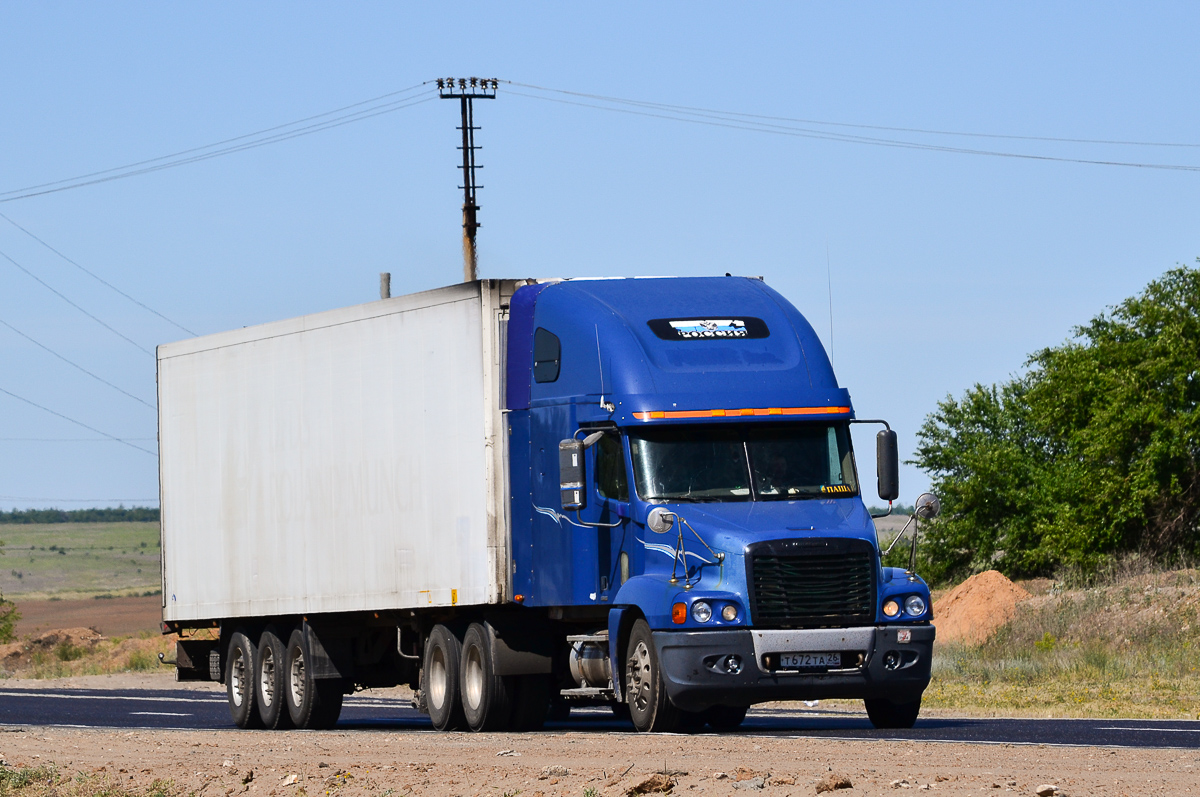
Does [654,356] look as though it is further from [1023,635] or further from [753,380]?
[1023,635]

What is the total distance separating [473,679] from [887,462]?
4971 mm

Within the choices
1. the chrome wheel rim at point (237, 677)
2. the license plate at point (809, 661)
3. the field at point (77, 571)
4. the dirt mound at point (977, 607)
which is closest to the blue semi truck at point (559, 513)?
the license plate at point (809, 661)

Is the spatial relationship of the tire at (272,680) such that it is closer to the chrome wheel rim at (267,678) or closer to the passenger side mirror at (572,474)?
the chrome wheel rim at (267,678)

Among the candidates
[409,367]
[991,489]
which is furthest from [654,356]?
[991,489]

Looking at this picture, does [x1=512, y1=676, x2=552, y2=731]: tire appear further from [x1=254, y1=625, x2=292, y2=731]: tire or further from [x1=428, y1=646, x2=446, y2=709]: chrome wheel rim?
[x1=254, y1=625, x2=292, y2=731]: tire

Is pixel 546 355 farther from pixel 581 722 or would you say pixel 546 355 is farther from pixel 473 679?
pixel 581 722

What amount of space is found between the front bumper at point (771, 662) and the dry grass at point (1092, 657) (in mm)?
5187

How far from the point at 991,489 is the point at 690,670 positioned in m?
40.9

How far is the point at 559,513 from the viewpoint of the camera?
1894 centimetres

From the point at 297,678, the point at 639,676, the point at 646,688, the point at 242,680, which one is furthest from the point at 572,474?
the point at 242,680

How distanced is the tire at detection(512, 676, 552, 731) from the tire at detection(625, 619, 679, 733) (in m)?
2.20

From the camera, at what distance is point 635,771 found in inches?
531

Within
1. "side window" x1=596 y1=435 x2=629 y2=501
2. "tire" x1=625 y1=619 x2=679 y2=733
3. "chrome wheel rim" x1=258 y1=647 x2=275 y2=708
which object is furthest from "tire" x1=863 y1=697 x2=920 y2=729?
"chrome wheel rim" x1=258 y1=647 x2=275 y2=708

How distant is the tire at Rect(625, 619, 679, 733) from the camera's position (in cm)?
1739
